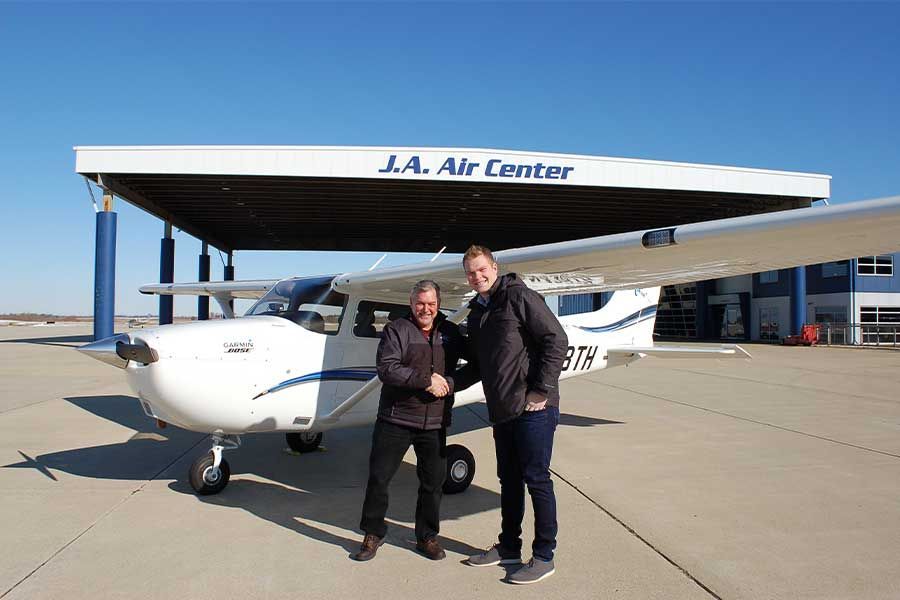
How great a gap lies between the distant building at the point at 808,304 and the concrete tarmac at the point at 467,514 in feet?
78.7

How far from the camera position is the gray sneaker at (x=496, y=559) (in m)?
3.29

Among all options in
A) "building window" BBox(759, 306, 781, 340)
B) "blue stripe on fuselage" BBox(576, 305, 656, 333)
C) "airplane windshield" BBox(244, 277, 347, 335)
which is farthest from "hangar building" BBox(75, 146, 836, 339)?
"airplane windshield" BBox(244, 277, 347, 335)

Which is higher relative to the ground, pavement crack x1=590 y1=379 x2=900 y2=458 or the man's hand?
the man's hand

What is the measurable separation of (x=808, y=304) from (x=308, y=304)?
3604 cm

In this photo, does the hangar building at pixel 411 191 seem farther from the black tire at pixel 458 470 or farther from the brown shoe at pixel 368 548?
the brown shoe at pixel 368 548

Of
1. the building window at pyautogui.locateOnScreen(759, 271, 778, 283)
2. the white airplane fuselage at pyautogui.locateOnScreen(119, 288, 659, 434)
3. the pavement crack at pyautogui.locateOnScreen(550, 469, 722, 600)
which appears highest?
the building window at pyautogui.locateOnScreen(759, 271, 778, 283)

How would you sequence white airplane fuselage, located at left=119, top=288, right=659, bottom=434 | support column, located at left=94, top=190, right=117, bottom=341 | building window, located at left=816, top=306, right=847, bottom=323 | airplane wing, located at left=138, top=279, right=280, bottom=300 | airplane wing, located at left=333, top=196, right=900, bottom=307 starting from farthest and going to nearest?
building window, located at left=816, top=306, right=847, bottom=323
support column, located at left=94, top=190, right=117, bottom=341
airplane wing, located at left=138, top=279, right=280, bottom=300
white airplane fuselage, located at left=119, top=288, right=659, bottom=434
airplane wing, located at left=333, top=196, right=900, bottom=307

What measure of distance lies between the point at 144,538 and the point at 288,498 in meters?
1.07

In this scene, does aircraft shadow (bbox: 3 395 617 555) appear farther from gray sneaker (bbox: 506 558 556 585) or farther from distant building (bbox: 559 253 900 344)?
distant building (bbox: 559 253 900 344)

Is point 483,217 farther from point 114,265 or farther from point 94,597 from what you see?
point 94,597

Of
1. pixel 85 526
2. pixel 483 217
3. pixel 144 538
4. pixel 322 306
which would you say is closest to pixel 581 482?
pixel 322 306

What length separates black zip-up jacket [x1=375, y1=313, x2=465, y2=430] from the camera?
336 cm

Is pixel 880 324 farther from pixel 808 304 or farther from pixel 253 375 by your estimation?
pixel 253 375

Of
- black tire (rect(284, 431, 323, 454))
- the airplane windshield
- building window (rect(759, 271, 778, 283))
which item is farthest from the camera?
building window (rect(759, 271, 778, 283))
